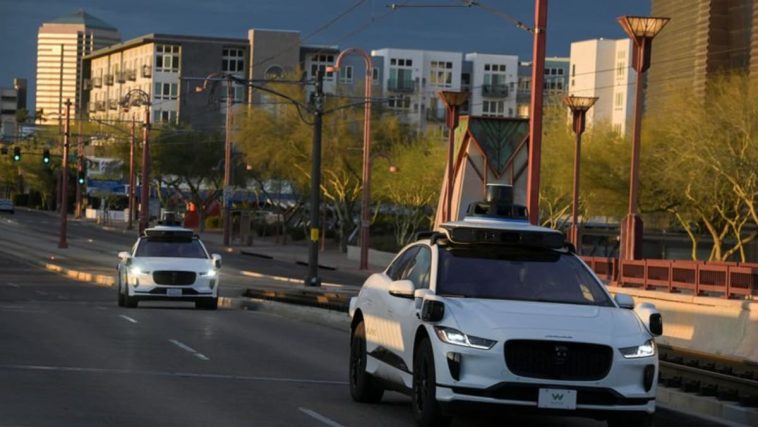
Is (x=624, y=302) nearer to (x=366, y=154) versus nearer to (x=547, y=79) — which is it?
(x=366, y=154)

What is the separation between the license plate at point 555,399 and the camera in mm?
11586

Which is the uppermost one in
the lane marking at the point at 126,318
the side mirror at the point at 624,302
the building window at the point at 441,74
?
the building window at the point at 441,74

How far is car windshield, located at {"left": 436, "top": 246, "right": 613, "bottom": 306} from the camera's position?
12.7 meters

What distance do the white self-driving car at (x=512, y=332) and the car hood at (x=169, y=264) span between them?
1951 centimetres

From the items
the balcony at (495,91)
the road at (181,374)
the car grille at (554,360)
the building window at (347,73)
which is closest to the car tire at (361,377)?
the road at (181,374)

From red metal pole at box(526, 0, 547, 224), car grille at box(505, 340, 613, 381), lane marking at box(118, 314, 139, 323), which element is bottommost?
lane marking at box(118, 314, 139, 323)

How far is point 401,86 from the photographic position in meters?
168

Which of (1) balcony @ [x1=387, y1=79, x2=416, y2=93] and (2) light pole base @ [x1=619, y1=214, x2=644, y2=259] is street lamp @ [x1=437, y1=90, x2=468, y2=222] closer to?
(2) light pole base @ [x1=619, y1=214, x2=644, y2=259]

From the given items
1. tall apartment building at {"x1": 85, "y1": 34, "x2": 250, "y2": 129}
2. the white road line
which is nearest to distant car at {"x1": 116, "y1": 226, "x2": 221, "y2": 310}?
the white road line

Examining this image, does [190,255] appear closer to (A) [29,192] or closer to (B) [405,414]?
(B) [405,414]

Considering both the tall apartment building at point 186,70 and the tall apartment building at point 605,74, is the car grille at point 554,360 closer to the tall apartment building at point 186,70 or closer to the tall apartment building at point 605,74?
the tall apartment building at point 186,70

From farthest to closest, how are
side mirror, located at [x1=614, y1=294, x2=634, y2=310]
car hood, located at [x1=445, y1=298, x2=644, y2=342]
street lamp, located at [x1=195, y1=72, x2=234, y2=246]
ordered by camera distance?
street lamp, located at [x1=195, y1=72, x2=234, y2=246] → side mirror, located at [x1=614, y1=294, x2=634, y2=310] → car hood, located at [x1=445, y1=298, x2=644, y2=342]

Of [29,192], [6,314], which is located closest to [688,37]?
[6,314]

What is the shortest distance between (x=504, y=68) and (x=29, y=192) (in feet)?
200
